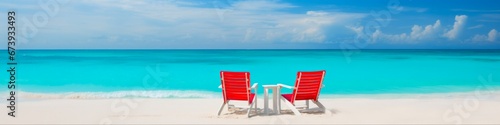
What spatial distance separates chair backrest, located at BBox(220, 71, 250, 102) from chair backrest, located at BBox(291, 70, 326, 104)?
2.22 feet

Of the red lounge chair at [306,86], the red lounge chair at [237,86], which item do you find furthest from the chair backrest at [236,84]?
the red lounge chair at [306,86]

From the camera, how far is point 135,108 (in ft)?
26.1

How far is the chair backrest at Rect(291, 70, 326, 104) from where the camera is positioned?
662 centimetres

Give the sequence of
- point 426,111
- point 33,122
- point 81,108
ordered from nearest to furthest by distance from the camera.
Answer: point 33,122 → point 426,111 → point 81,108

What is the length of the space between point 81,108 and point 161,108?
1.22 meters

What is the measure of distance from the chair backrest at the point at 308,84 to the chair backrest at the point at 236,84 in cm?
68

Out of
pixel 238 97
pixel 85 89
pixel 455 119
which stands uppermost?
pixel 85 89

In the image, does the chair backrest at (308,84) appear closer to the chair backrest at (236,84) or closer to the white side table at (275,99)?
the white side table at (275,99)

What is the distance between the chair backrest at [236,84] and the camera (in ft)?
21.4

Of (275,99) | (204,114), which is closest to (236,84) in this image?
(275,99)

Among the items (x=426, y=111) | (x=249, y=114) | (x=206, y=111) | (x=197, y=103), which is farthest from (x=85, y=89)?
(x=426, y=111)

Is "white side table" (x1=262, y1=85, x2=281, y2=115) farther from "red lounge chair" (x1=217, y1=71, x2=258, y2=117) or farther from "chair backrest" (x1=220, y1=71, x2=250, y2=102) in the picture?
"chair backrest" (x1=220, y1=71, x2=250, y2=102)

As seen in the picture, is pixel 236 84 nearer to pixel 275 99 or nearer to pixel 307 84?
pixel 275 99

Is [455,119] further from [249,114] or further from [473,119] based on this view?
[249,114]
